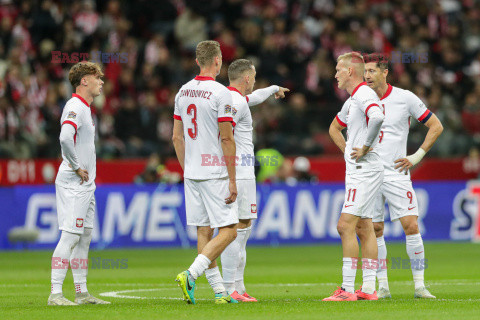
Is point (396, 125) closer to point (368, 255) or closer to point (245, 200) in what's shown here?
point (368, 255)

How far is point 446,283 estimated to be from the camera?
43.0ft

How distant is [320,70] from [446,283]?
1361cm

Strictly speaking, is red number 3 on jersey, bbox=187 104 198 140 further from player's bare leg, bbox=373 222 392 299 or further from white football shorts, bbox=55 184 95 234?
player's bare leg, bbox=373 222 392 299

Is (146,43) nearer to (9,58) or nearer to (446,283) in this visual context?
(9,58)

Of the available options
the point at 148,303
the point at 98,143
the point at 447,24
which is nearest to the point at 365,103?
the point at 148,303

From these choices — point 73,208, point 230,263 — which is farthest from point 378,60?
point 73,208

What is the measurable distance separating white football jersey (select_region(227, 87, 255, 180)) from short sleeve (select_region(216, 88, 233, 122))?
1.83 ft

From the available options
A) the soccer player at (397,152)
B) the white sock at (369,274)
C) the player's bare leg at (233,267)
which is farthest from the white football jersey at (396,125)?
the player's bare leg at (233,267)

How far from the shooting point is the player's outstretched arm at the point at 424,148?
11.1 metres

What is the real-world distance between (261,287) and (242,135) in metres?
2.77

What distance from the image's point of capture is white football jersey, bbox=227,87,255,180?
35.5 ft

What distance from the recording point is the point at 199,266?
32.3ft

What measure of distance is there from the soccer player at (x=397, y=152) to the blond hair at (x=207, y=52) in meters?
2.16

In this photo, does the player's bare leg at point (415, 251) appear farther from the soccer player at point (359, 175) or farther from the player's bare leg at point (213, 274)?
the player's bare leg at point (213, 274)
